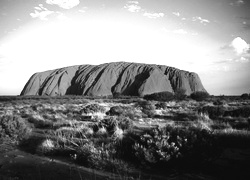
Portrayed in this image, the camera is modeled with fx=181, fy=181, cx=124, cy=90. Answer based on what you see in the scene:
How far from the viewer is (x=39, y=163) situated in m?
4.18

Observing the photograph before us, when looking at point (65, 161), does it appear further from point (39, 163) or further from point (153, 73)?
point (153, 73)

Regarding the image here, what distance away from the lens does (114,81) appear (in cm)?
7494

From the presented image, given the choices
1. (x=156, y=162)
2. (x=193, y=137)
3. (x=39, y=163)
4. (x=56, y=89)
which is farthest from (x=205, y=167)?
(x=56, y=89)

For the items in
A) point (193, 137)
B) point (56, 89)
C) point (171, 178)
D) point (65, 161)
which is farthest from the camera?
point (56, 89)

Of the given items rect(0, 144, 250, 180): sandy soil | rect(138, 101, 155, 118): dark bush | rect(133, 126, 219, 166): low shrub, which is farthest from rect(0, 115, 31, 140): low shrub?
rect(138, 101, 155, 118): dark bush

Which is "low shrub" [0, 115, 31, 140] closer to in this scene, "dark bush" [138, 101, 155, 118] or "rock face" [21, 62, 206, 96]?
"dark bush" [138, 101, 155, 118]

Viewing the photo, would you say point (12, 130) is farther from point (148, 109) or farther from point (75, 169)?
point (148, 109)

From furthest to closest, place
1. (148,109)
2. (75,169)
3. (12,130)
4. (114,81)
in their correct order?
(114,81) → (148,109) → (12,130) → (75,169)

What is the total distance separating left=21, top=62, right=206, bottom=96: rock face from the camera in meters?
69.8

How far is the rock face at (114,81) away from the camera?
69812 mm

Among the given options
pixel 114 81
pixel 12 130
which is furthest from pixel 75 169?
pixel 114 81

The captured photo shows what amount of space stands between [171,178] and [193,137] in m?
1.13

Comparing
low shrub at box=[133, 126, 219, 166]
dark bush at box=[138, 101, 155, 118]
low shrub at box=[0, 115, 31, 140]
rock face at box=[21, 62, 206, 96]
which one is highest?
rock face at box=[21, 62, 206, 96]

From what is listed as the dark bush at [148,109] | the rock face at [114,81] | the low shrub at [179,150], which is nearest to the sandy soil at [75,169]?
the low shrub at [179,150]
